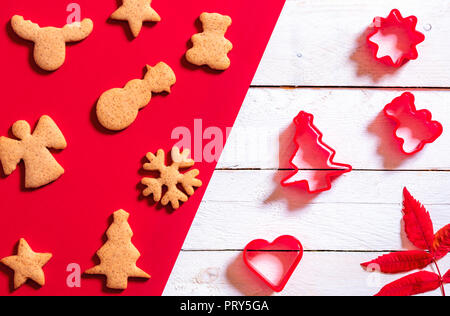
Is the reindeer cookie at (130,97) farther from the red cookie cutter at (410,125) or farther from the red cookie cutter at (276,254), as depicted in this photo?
the red cookie cutter at (410,125)

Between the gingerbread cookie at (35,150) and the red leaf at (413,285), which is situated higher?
the gingerbread cookie at (35,150)

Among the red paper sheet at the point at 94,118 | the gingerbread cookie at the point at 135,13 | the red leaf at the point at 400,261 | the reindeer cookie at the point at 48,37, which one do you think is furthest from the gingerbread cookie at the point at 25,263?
the red leaf at the point at 400,261

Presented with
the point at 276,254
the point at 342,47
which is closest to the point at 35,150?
the point at 276,254

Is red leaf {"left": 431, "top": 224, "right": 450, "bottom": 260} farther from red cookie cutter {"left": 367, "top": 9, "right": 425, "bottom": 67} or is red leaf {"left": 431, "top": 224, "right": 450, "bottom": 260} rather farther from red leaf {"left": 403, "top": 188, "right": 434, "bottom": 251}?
red cookie cutter {"left": 367, "top": 9, "right": 425, "bottom": 67}

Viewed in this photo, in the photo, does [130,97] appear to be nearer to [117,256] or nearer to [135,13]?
[135,13]

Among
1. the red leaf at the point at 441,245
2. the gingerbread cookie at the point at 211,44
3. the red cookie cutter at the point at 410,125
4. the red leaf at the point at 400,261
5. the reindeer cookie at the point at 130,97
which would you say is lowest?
the red leaf at the point at 400,261

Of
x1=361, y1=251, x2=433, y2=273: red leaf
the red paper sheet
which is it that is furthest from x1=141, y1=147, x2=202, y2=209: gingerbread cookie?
x1=361, y1=251, x2=433, y2=273: red leaf
